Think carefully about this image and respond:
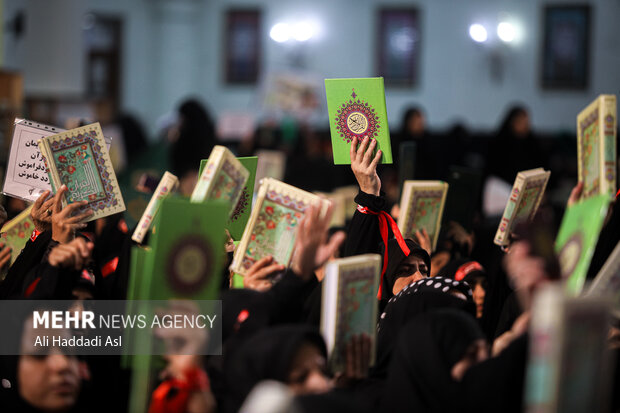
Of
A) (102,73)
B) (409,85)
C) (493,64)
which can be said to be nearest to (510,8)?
(493,64)

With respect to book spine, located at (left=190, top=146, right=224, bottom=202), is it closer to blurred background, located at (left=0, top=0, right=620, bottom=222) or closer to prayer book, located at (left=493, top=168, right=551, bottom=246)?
prayer book, located at (left=493, top=168, right=551, bottom=246)

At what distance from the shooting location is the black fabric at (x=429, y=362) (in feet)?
6.59

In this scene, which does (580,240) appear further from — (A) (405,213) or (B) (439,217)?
(B) (439,217)

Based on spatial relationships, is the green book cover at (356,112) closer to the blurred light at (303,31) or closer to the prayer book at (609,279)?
the prayer book at (609,279)

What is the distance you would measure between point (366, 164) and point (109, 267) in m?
1.16

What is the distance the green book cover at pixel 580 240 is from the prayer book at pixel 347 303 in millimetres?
542

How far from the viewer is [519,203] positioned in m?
3.07

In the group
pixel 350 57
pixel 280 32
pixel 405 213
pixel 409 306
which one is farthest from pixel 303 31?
pixel 409 306

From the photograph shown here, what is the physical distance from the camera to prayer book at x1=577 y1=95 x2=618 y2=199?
8.11 ft

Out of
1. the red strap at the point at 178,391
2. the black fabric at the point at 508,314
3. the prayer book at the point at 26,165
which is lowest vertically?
the black fabric at the point at 508,314

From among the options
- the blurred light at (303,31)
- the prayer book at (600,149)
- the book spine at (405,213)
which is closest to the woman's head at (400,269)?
the book spine at (405,213)

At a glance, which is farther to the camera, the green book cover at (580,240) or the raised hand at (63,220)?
→ the raised hand at (63,220)

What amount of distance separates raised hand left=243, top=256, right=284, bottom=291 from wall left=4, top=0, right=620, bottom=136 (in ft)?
41.9

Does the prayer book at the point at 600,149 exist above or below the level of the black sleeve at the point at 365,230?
above
